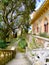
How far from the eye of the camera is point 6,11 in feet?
82.8

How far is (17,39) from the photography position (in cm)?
2930

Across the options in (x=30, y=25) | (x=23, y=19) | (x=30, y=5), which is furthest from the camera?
(x=30, y=25)

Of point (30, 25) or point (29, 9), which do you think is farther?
point (30, 25)

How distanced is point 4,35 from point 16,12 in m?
3.79

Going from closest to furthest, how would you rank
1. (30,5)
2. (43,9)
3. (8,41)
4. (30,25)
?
1. (43,9)
2. (30,5)
3. (8,41)
4. (30,25)

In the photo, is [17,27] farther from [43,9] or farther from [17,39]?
[43,9]

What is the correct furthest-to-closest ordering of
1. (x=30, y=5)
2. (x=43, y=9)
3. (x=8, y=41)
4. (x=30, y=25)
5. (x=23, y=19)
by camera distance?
(x=30, y=25)
(x=8, y=41)
(x=23, y=19)
(x=30, y=5)
(x=43, y=9)

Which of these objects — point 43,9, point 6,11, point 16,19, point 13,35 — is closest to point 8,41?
point 13,35

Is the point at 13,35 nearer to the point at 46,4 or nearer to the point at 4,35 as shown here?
the point at 4,35

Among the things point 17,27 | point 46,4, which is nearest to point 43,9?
point 46,4

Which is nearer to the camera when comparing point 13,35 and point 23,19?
point 23,19

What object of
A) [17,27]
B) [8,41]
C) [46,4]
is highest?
[46,4]

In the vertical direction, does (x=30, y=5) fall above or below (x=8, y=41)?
above

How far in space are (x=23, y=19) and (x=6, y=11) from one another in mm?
3130
